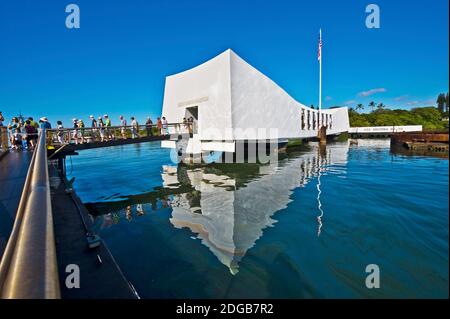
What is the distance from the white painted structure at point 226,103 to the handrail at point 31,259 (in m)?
17.2

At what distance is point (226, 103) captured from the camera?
1952cm

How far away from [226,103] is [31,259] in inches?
737

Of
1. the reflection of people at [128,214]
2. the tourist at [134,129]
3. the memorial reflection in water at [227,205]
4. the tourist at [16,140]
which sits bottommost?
the reflection of people at [128,214]

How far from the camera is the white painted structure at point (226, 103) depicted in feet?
64.4

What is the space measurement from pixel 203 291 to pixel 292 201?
5.94 m

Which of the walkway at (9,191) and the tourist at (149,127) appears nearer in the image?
the walkway at (9,191)

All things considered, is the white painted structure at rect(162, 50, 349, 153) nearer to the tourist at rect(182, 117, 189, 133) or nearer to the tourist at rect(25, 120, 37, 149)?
the tourist at rect(182, 117, 189, 133)

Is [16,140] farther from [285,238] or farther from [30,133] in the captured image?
[285,238]

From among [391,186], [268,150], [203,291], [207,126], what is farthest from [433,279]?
[268,150]

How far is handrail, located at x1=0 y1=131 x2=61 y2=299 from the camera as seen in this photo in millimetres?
1427

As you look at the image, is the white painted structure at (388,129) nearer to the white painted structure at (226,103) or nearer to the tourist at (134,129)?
the white painted structure at (226,103)

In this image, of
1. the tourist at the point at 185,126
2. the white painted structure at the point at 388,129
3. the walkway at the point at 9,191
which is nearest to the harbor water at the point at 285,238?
the walkway at the point at 9,191

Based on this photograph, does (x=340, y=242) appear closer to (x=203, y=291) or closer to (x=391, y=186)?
(x=203, y=291)

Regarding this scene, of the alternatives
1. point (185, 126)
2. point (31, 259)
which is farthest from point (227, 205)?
point (185, 126)
